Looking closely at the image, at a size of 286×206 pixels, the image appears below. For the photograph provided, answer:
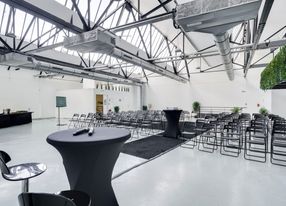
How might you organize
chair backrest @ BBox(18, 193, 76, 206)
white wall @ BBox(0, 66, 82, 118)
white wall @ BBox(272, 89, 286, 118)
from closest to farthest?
chair backrest @ BBox(18, 193, 76, 206)
white wall @ BBox(272, 89, 286, 118)
white wall @ BBox(0, 66, 82, 118)

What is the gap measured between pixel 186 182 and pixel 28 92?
14.7 metres

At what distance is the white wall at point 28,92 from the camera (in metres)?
12.3

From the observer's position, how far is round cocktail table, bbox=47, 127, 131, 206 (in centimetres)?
174

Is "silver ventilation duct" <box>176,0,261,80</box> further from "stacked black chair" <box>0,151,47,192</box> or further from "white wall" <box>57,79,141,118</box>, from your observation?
"white wall" <box>57,79,141,118</box>

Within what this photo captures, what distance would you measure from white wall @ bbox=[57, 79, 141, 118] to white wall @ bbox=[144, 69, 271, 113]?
2.61 meters

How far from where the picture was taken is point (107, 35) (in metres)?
4.89

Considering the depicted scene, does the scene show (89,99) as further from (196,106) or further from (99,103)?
(196,106)

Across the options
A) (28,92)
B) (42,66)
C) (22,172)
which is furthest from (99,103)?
(22,172)

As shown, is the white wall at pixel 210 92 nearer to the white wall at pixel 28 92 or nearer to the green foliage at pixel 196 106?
the green foliage at pixel 196 106

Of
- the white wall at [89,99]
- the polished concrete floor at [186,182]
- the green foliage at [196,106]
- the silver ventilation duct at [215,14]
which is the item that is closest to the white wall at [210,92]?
the green foliage at [196,106]

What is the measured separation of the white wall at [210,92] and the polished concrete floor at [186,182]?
10.9 metres

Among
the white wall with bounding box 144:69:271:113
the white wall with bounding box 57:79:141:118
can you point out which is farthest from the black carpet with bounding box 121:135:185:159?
the white wall with bounding box 144:69:271:113

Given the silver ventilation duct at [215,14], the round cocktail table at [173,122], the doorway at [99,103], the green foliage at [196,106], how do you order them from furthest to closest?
the green foliage at [196,106], the doorway at [99,103], the round cocktail table at [173,122], the silver ventilation duct at [215,14]

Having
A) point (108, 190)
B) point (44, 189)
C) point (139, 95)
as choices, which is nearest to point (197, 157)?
point (108, 190)
